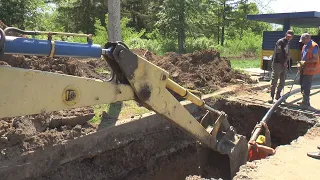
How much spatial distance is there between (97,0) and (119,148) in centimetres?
2541

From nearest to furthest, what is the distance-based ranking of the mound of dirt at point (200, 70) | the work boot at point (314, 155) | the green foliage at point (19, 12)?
the work boot at point (314, 155) → the mound of dirt at point (200, 70) → the green foliage at point (19, 12)

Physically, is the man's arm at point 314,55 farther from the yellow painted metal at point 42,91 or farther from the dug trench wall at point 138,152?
the yellow painted metal at point 42,91

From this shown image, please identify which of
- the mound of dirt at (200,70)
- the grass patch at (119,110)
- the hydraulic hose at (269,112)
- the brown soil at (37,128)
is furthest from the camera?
the mound of dirt at (200,70)

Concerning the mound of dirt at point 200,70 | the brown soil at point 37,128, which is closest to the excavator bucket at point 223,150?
the brown soil at point 37,128

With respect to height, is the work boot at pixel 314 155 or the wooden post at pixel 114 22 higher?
the wooden post at pixel 114 22

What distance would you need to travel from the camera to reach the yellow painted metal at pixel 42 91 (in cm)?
297

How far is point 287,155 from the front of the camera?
5.57 m

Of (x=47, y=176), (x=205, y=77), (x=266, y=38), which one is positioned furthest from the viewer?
(x=266, y=38)

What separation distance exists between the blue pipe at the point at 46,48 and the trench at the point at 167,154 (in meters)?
2.58

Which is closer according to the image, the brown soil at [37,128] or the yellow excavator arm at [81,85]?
the yellow excavator arm at [81,85]

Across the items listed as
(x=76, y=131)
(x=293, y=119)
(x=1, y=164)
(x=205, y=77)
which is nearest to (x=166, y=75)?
(x=76, y=131)

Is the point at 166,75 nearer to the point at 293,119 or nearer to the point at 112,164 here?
the point at 112,164

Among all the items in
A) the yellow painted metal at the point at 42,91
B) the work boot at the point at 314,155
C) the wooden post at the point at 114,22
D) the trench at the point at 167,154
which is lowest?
the trench at the point at 167,154

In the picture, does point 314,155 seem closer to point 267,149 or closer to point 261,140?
point 267,149
